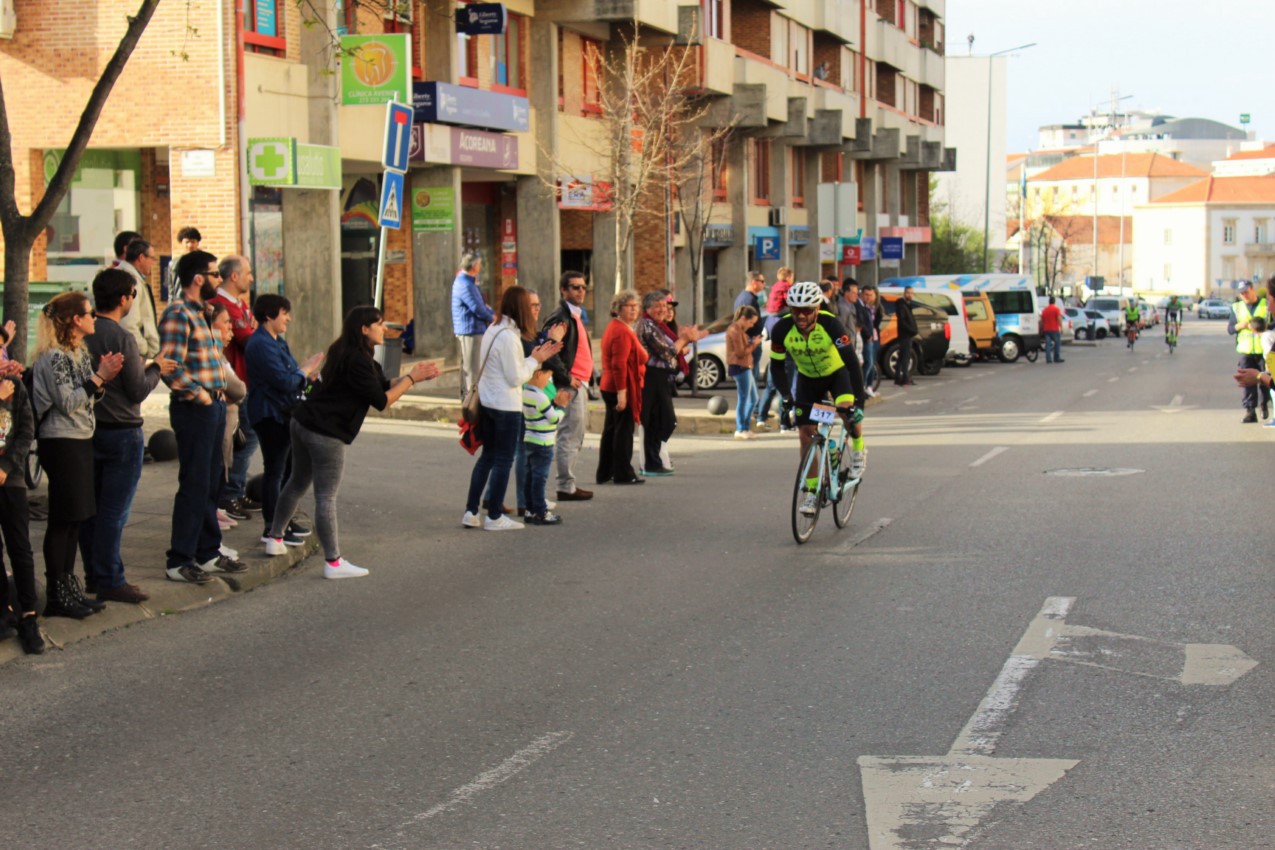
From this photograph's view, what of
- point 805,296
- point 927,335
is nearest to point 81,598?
point 805,296

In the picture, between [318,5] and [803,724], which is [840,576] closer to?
[803,724]

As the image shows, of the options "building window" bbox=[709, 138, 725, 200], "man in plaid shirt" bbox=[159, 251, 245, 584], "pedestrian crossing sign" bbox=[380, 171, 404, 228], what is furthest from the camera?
"building window" bbox=[709, 138, 725, 200]

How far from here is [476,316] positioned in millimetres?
20609

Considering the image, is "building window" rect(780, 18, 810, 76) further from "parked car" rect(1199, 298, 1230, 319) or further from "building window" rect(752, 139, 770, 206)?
"parked car" rect(1199, 298, 1230, 319)

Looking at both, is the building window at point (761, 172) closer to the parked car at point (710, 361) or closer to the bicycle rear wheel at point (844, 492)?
the parked car at point (710, 361)

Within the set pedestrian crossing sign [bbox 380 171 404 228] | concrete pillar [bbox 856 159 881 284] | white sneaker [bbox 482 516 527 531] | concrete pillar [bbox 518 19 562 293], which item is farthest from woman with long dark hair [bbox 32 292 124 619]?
concrete pillar [bbox 856 159 881 284]

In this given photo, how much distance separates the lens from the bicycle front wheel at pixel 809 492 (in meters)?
11.6

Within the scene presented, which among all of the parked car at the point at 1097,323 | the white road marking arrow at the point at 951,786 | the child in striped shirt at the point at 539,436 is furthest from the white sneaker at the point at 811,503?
the parked car at the point at 1097,323

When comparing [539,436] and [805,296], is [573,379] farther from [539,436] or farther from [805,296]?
[805,296]

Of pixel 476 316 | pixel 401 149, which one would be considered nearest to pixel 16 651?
pixel 401 149

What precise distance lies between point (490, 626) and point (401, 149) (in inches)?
304

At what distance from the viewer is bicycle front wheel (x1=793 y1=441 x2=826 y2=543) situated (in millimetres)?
11617

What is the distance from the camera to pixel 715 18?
43531 millimetres

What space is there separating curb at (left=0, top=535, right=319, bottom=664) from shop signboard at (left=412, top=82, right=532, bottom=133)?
54.3ft
